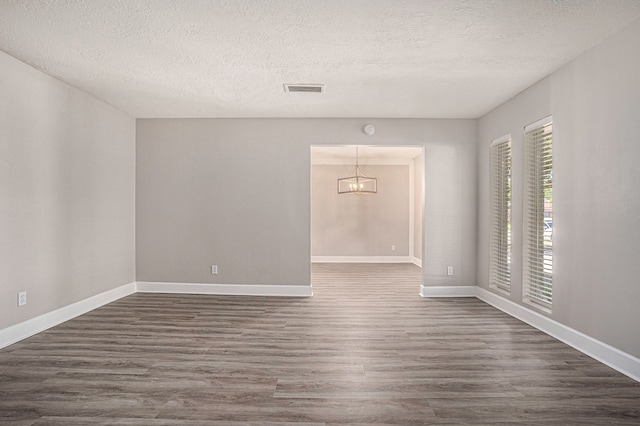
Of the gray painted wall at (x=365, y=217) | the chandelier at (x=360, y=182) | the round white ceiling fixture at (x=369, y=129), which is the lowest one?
the gray painted wall at (x=365, y=217)

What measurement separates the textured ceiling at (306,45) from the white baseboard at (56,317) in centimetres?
250

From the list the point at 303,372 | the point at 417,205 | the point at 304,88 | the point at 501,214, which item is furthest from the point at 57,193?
the point at 417,205

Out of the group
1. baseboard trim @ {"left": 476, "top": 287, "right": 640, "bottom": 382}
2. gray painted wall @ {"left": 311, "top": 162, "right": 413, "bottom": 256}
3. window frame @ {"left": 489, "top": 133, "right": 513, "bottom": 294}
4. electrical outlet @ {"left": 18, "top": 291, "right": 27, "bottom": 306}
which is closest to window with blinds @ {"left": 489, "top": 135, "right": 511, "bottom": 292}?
window frame @ {"left": 489, "top": 133, "right": 513, "bottom": 294}

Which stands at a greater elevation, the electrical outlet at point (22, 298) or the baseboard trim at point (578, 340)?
the electrical outlet at point (22, 298)

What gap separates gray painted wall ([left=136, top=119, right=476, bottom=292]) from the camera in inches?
221

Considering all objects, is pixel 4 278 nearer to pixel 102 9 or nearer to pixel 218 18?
pixel 102 9

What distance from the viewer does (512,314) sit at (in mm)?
4527

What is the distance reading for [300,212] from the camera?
18.5 ft

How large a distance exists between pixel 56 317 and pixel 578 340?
516 centimetres

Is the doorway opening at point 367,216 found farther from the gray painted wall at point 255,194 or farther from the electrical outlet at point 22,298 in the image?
the electrical outlet at point 22,298

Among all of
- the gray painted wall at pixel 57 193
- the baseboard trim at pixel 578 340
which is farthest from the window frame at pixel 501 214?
the gray painted wall at pixel 57 193

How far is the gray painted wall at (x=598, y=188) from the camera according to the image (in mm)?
2824

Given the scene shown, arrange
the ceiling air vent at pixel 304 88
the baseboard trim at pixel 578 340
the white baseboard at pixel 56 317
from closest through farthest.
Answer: the baseboard trim at pixel 578 340, the white baseboard at pixel 56 317, the ceiling air vent at pixel 304 88

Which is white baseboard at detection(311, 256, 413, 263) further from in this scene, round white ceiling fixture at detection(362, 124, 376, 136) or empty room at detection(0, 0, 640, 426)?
round white ceiling fixture at detection(362, 124, 376, 136)
